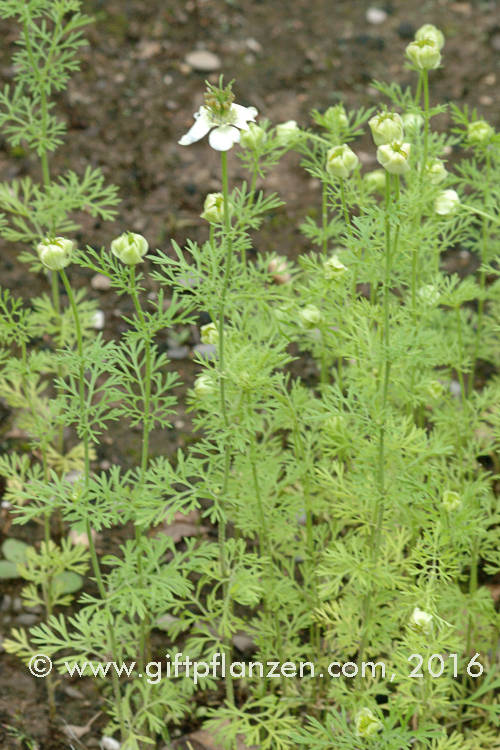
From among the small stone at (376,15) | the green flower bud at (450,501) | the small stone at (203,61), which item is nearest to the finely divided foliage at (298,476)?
the green flower bud at (450,501)

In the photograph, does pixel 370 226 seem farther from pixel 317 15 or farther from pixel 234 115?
pixel 317 15

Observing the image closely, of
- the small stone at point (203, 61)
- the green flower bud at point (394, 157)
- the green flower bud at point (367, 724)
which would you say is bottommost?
the green flower bud at point (367, 724)

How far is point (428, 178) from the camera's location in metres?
2.27

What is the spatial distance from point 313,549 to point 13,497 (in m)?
0.85

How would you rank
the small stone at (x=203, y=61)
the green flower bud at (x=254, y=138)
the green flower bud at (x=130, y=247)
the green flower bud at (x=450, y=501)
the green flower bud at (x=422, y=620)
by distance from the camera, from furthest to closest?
the small stone at (x=203, y=61) → the green flower bud at (x=254, y=138) → the green flower bud at (x=450, y=501) → the green flower bud at (x=422, y=620) → the green flower bud at (x=130, y=247)

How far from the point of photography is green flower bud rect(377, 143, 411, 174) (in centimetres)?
171

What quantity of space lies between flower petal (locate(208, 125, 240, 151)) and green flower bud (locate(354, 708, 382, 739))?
1.19 meters

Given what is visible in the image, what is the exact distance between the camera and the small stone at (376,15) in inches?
186

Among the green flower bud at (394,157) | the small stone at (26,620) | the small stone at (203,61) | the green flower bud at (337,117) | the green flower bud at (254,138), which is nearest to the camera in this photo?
the green flower bud at (394,157)

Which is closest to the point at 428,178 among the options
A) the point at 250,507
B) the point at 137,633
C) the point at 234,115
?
the point at 234,115

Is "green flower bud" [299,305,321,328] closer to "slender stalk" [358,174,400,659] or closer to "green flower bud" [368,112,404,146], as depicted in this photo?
"slender stalk" [358,174,400,659]

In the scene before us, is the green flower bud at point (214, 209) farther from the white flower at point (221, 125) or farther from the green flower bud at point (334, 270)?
the green flower bud at point (334, 270)

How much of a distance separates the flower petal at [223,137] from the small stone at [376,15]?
3.30 meters

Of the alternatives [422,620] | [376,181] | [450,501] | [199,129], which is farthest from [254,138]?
[422,620]
